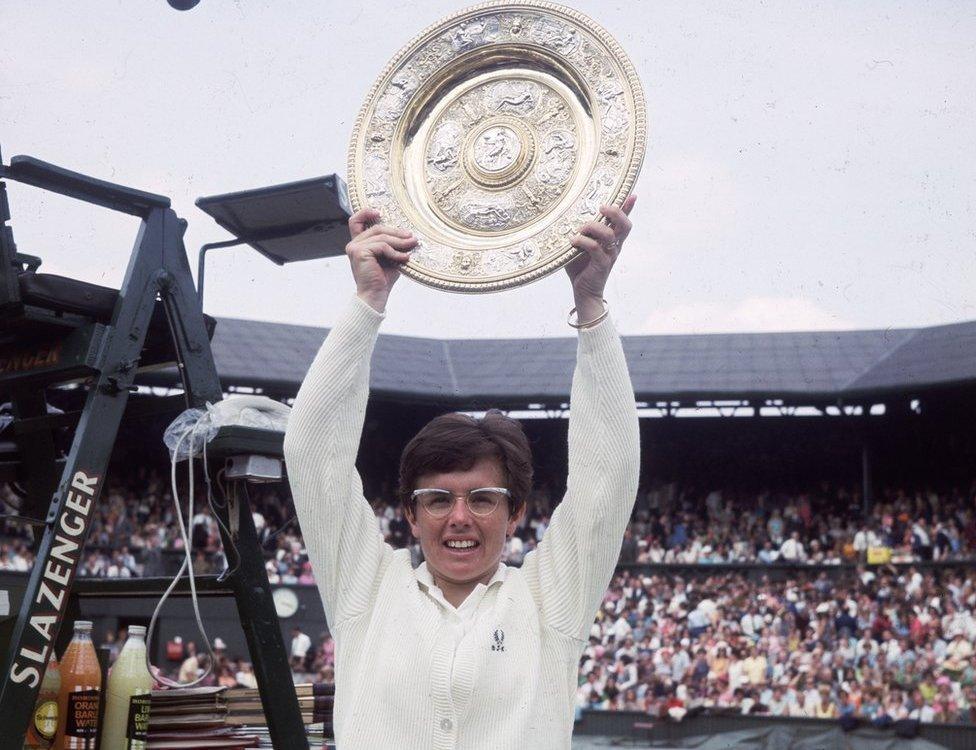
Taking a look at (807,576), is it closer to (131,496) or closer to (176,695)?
(131,496)

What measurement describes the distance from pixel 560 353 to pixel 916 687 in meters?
11.8

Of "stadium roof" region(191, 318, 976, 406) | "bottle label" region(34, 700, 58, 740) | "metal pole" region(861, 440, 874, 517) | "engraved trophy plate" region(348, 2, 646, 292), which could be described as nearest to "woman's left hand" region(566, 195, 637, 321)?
"engraved trophy plate" region(348, 2, 646, 292)

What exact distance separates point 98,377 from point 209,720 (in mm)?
993

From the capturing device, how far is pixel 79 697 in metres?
3.06

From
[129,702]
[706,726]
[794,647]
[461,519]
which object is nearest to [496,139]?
[461,519]

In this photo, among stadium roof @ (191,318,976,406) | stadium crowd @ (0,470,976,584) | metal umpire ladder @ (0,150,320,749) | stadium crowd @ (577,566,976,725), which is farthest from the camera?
stadium roof @ (191,318,976,406)

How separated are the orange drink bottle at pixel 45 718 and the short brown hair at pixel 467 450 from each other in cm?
128

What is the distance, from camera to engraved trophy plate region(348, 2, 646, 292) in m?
2.59

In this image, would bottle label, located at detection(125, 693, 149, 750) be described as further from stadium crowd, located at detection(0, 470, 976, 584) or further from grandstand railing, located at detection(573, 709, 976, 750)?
stadium crowd, located at detection(0, 470, 976, 584)

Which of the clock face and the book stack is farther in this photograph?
the clock face

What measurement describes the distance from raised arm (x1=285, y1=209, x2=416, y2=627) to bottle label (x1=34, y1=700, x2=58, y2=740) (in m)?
1.16

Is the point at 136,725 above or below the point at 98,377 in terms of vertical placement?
below

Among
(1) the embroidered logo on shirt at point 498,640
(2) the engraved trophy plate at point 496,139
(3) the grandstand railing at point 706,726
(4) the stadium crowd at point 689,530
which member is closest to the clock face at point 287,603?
(4) the stadium crowd at point 689,530

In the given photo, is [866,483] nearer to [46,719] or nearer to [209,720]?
[209,720]
